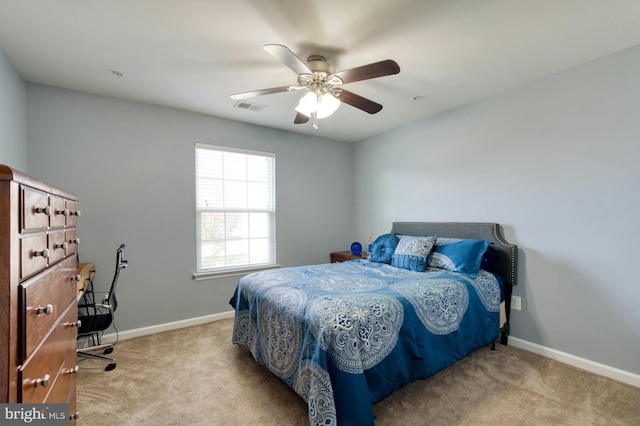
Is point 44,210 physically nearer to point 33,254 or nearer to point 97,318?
point 33,254

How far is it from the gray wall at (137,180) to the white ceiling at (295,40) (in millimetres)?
310

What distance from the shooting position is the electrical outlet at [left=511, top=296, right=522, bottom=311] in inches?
108

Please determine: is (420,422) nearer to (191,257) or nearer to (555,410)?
(555,410)

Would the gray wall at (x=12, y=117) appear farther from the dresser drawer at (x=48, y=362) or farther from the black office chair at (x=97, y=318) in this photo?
the dresser drawer at (x=48, y=362)

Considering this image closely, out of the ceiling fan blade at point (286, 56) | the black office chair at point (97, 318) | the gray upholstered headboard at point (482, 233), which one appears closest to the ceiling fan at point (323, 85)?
the ceiling fan blade at point (286, 56)

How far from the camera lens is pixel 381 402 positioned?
193cm

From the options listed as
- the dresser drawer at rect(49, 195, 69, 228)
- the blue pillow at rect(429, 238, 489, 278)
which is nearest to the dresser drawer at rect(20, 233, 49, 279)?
the dresser drawer at rect(49, 195, 69, 228)

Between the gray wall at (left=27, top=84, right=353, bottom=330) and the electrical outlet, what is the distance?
10.1ft

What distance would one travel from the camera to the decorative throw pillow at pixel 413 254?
284 centimetres

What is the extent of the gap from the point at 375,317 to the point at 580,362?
2.08 metres

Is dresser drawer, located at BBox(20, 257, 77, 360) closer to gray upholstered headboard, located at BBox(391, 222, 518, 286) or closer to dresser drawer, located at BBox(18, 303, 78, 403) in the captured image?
dresser drawer, located at BBox(18, 303, 78, 403)

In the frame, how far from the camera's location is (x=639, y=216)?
2125 mm

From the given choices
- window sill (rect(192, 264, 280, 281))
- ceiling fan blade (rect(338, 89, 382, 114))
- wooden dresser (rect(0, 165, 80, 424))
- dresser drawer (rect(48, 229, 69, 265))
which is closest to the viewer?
wooden dresser (rect(0, 165, 80, 424))

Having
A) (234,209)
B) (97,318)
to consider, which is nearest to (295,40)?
(234,209)
